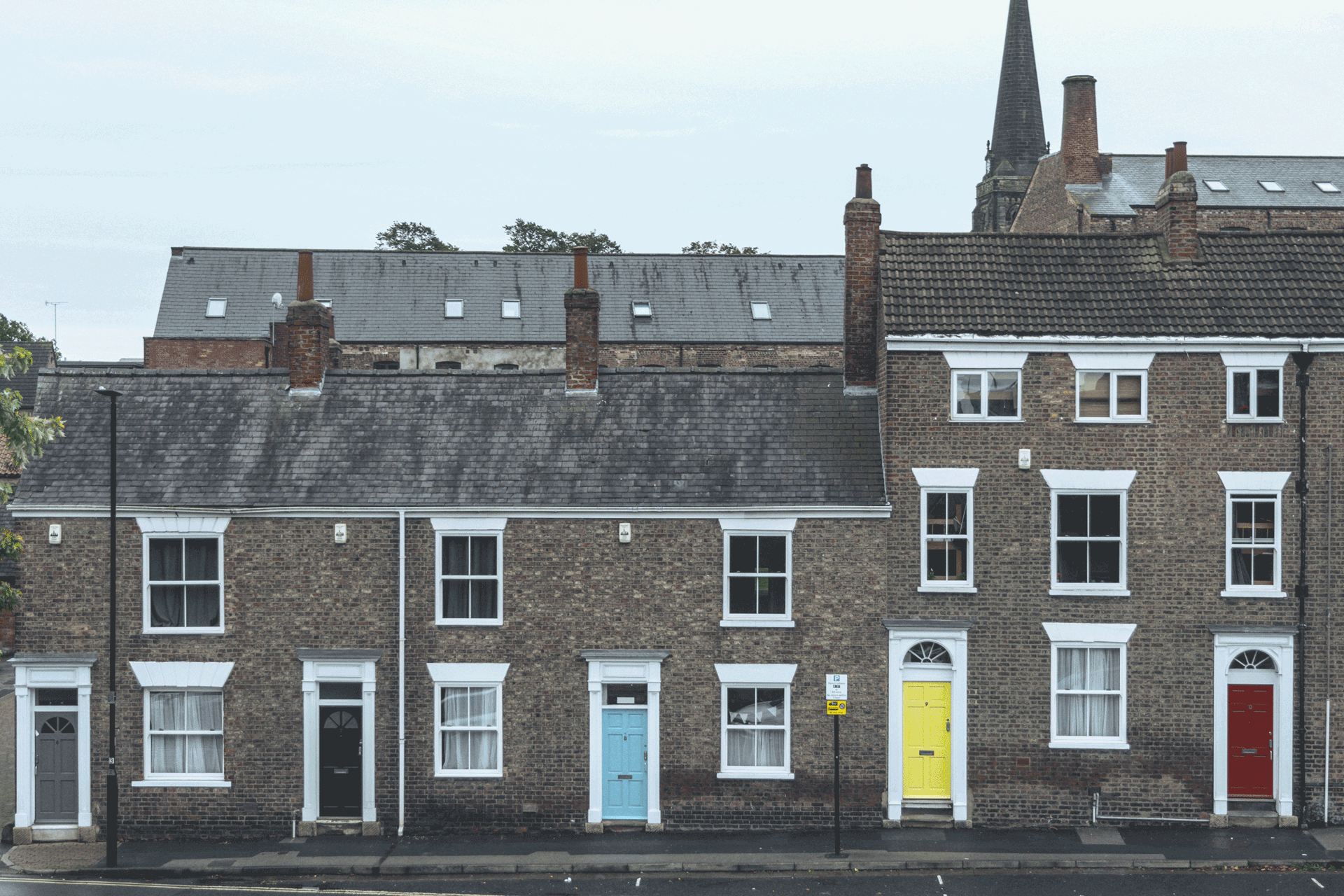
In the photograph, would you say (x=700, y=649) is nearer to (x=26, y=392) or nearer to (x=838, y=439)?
(x=838, y=439)

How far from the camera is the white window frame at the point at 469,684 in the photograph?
19.9 m

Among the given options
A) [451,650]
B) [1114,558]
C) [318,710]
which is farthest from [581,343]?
[1114,558]

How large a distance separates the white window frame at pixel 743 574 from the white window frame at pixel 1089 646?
4560 mm

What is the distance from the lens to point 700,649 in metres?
20.0

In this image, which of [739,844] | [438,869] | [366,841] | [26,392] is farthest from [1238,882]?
[26,392]

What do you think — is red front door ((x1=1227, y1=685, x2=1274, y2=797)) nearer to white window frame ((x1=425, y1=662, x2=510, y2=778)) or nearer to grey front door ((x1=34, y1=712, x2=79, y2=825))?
white window frame ((x1=425, y1=662, x2=510, y2=778))

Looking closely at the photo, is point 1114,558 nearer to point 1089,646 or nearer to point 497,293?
point 1089,646

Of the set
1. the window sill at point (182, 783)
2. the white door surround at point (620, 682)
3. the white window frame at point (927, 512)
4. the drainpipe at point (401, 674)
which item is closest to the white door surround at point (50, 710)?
the window sill at point (182, 783)

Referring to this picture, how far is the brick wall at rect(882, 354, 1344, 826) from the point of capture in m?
19.8

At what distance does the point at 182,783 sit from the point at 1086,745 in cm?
1585

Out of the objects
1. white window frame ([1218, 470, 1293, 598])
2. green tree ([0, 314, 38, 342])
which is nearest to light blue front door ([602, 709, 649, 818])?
white window frame ([1218, 470, 1293, 598])

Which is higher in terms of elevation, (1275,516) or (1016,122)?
(1016,122)

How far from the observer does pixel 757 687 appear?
65.6 feet

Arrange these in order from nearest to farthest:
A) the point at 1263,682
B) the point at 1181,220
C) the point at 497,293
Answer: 1. the point at 1263,682
2. the point at 1181,220
3. the point at 497,293
